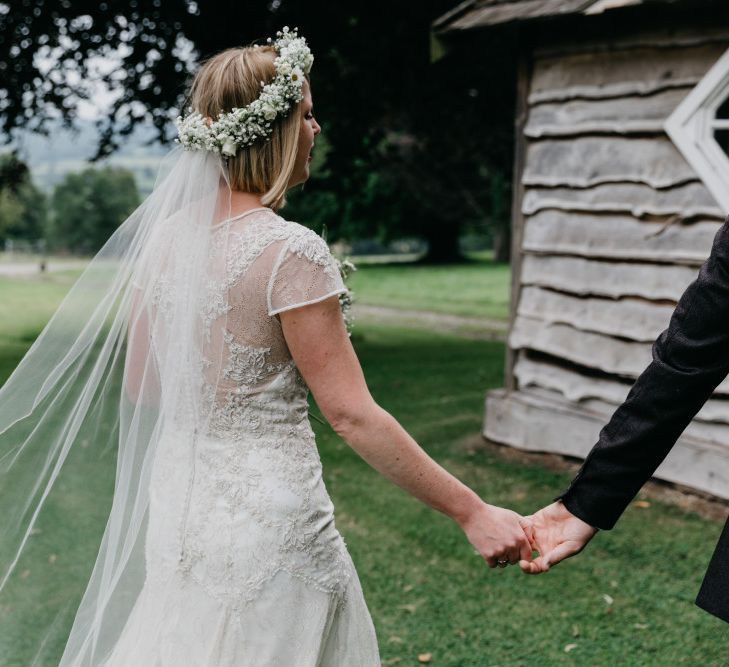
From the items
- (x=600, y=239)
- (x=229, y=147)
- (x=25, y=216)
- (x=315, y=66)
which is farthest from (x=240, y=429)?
(x=25, y=216)

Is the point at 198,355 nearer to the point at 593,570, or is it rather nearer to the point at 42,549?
the point at 42,549

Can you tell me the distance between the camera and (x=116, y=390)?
2.93 meters

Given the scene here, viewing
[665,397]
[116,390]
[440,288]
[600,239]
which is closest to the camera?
[665,397]

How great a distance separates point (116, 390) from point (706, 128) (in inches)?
189

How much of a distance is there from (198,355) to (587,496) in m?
1.14

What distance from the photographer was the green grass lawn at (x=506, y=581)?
430 centimetres

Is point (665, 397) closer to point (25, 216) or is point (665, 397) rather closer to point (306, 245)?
point (306, 245)

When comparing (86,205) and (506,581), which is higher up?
(506,581)

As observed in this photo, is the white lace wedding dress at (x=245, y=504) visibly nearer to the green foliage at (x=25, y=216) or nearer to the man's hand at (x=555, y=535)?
the man's hand at (x=555, y=535)

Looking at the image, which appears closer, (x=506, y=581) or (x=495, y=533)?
(x=495, y=533)

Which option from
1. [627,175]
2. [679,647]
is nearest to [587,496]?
[679,647]

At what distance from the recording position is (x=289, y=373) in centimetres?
245

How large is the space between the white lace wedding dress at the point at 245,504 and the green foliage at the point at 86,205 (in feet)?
257

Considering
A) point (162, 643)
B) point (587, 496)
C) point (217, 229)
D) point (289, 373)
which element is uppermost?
point (217, 229)
